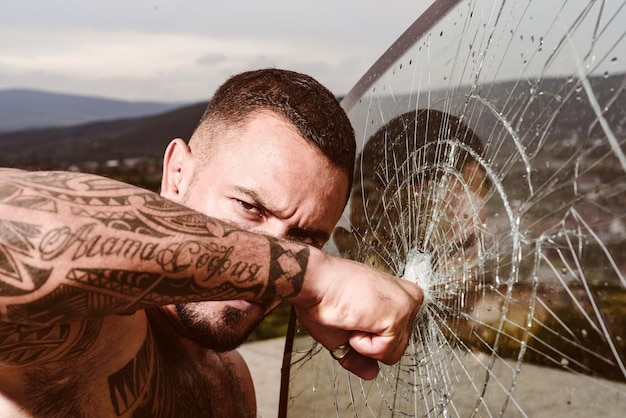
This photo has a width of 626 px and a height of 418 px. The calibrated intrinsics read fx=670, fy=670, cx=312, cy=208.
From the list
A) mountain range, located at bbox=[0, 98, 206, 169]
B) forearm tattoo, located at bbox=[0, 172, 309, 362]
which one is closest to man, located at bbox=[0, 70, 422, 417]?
forearm tattoo, located at bbox=[0, 172, 309, 362]

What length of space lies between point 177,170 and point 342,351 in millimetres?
1017

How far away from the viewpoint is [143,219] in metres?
1.10

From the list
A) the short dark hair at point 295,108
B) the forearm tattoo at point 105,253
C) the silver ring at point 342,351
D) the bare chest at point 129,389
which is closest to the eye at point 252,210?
the short dark hair at point 295,108

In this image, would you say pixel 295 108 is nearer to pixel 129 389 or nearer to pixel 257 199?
pixel 257 199

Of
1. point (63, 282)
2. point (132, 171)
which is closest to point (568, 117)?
point (63, 282)

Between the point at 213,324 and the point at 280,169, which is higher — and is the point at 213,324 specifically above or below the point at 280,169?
below

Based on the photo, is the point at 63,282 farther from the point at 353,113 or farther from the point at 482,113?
the point at 353,113

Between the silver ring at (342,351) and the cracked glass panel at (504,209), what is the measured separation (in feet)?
0.80

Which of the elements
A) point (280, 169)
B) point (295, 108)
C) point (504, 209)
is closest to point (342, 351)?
point (504, 209)

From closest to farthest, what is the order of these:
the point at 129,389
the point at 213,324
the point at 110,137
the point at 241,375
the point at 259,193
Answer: the point at 129,389 < the point at 259,193 < the point at 213,324 < the point at 241,375 < the point at 110,137

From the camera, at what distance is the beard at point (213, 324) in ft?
6.54

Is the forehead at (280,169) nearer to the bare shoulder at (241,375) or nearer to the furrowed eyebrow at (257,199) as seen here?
the furrowed eyebrow at (257,199)

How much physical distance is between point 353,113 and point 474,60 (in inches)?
39.0

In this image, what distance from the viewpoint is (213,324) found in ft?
6.55
